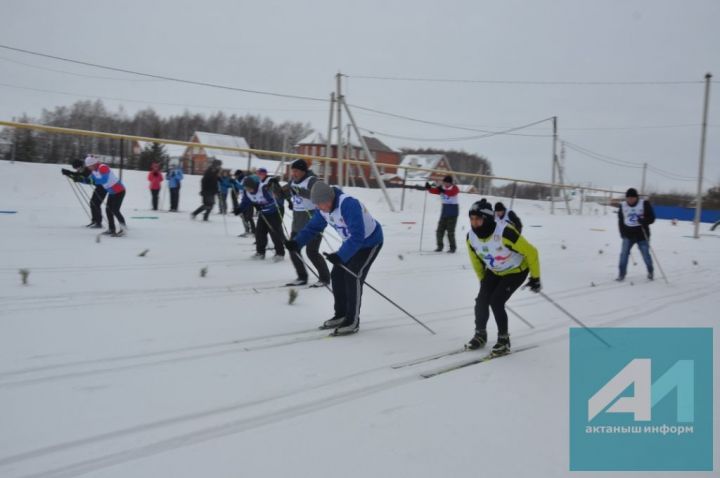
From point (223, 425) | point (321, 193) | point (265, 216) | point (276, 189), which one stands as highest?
point (276, 189)

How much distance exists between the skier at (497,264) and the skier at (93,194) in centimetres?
915

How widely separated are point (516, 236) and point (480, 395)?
1569mm

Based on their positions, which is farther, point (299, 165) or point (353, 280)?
point (299, 165)

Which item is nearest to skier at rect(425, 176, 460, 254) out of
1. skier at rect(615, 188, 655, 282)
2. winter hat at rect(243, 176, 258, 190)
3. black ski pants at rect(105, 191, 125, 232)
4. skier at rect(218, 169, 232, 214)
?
skier at rect(615, 188, 655, 282)

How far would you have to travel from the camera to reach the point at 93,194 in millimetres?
11320

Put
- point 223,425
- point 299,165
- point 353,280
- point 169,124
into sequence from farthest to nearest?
point 169,124 < point 299,165 < point 353,280 < point 223,425

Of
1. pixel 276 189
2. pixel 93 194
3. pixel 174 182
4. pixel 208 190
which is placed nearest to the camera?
pixel 276 189

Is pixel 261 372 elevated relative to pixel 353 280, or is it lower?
lower

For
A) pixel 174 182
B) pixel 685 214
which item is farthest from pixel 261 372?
pixel 685 214

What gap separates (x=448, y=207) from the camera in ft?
38.6

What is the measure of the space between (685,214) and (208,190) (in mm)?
36123

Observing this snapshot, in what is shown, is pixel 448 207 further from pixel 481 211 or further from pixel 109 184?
pixel 109 184

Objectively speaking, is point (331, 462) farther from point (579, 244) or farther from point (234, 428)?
point (579, 244)

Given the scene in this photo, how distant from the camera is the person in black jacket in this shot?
1446 centimetres
